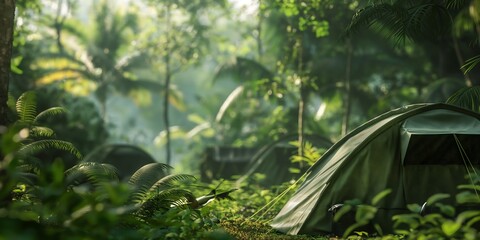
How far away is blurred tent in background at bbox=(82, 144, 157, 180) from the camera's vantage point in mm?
19478

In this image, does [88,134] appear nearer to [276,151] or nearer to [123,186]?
[276,151]

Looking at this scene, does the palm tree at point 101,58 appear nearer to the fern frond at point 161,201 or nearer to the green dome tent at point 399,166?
the fern frond at point 161,201

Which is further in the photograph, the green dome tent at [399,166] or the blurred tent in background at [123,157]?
the blurred tent in background at [123,157]

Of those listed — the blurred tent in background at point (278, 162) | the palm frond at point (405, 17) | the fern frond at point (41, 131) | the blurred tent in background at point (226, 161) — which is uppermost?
the palm frond at point (405, 17)

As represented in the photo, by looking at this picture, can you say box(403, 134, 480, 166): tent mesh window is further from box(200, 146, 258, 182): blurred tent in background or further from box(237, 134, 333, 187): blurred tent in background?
box(200, 146, 258, 182): blurred tent in background

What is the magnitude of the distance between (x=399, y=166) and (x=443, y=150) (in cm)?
60

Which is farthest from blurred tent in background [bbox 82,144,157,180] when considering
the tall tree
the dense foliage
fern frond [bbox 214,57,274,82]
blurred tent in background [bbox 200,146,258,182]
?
the tall tree

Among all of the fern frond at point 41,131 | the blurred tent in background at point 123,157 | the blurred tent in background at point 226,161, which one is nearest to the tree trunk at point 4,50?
the fern frond at point 41,131

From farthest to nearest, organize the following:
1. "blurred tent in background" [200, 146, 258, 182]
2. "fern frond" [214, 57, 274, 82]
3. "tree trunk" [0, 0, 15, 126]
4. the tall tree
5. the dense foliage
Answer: the tall tree, "fern frond" [214, 57, 274, 82], "blurred tent in background" [200, 146, 258, 182], "tree trunk" [0, 0, 15, 126], the dense foliage

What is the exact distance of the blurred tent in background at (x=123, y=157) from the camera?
63.9ft

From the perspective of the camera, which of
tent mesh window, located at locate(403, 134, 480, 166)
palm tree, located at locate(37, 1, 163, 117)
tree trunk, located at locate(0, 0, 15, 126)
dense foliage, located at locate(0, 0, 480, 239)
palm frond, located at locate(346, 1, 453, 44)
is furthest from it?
palm tree, located at locate(37, 1, 163, 117)

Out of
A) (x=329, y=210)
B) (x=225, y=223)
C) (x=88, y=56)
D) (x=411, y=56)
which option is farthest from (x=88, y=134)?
(x=329, y=210)

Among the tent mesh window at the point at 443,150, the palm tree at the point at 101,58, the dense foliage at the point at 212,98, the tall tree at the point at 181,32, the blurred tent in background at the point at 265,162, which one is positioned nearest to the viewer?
the dense foliage at the point at 212,98

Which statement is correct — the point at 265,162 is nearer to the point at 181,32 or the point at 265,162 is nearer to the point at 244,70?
the point at 244,70
